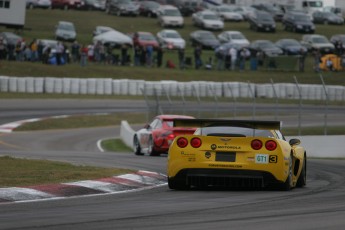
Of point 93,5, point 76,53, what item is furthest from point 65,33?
point 93,5

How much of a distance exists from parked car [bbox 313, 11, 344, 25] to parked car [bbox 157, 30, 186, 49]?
1788 cm

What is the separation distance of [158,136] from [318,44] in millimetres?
35356

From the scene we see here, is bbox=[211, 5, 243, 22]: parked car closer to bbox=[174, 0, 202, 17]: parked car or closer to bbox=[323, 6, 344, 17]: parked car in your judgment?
bbox=[174, 0, 202, 17]: parked car

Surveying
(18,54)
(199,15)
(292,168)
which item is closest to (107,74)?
(18,54)

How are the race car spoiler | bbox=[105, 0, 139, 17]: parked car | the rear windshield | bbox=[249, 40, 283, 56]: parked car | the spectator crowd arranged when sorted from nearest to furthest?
1. the rear windshield
2. the race car spoiler
3. the spectator crowd
4. bbox=[249, 40, 283, 56]: parked car
5. bbox=[105, 0, 139, 17]: parked car

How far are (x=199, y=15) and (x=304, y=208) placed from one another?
58.9m

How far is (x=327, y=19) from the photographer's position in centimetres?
7450

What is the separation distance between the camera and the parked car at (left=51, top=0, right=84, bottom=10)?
73688mm

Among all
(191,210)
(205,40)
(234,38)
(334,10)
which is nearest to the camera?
(191,210)

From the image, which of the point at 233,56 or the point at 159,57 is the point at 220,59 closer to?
the point at 233,56

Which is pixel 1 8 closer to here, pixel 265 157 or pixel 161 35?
pixel 161 35

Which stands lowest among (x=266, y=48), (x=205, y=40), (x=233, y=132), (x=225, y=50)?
(x=233, y=132)

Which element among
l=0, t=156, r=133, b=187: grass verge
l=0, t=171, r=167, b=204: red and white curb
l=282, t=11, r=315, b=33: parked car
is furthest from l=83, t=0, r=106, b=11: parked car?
l=0, t=171, r=167, b=204: red and white curb

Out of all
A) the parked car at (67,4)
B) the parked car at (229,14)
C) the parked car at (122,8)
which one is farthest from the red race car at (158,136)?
the parked car at (67,4)
